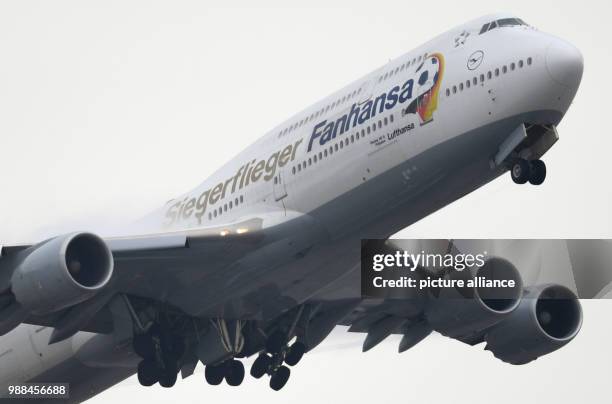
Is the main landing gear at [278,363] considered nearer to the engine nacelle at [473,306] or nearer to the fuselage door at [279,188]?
the engine nacelle at [473,306]

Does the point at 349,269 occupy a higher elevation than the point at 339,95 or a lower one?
lower

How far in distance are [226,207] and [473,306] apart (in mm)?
8956

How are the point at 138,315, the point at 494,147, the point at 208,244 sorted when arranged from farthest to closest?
1. the point at 138,315
2. the point at 208,244
3. the point at 494,147

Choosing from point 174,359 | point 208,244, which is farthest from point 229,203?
point 174,359

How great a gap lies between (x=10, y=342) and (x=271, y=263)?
9933 millimetres

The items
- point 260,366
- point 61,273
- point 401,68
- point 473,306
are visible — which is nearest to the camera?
point 61,273

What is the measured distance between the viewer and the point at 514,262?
134 ft

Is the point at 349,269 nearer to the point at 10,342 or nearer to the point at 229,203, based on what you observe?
the point at 229,203

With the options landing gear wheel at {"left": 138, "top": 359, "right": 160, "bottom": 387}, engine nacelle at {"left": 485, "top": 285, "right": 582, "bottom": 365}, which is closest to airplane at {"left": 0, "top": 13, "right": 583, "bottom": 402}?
landing gear wheel at {"left": 138, "top": 359, "right": 160, "bottom": 387}

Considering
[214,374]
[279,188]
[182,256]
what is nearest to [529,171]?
[279,188]

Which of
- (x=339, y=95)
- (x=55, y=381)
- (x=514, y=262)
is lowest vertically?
(x=55, y=381)

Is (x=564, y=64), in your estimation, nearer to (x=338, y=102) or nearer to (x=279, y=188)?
(x=338, y=102)

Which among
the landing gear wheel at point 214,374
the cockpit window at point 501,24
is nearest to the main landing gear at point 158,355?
the landing gear wheel at point 214,374

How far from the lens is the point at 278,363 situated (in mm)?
41688
